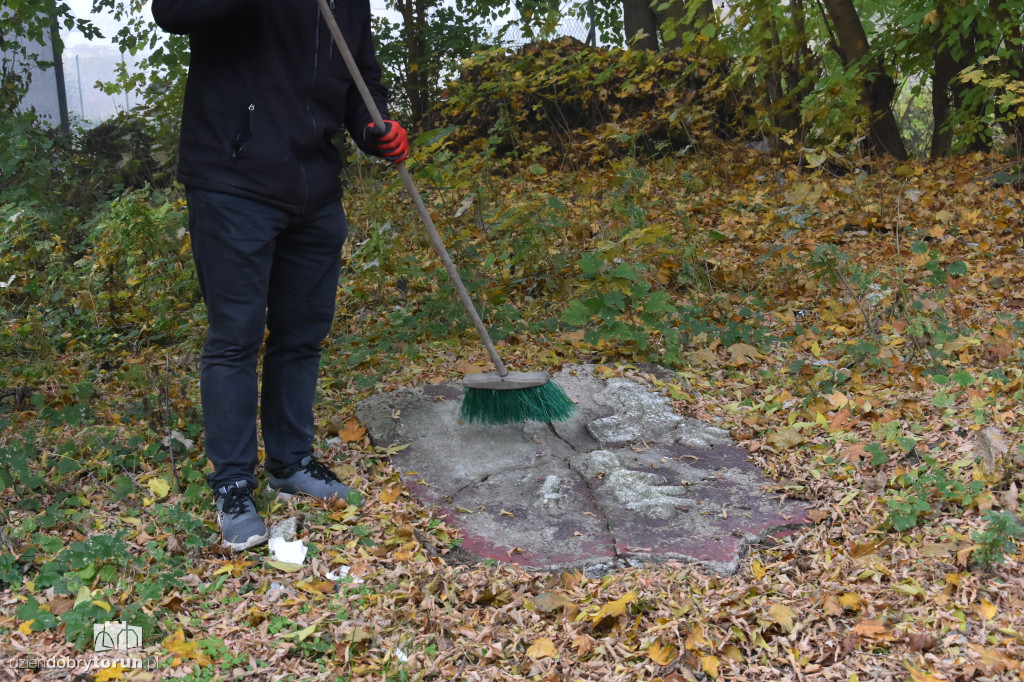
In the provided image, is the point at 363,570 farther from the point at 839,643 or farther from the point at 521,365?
the point at 521,365

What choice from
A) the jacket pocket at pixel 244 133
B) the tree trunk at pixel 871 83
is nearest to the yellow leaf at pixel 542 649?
the jacket pocket at pixel 244 133

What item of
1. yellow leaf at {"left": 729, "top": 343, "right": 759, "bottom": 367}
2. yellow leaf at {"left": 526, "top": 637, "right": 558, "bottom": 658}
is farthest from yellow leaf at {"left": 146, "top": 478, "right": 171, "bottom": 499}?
yellow leaf at {"left": 729, "top": 343, "right": 759, "bottom": 367}

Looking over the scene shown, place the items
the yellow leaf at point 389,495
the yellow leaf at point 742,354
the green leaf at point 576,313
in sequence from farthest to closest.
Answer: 1. the yellow leaf at point 742,354
2. the green leaf at point 576,313
3. the yellow leaf at point 389,495

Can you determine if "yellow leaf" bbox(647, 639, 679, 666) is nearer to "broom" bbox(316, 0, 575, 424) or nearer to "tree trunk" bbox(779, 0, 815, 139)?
"broom" bbox(316, 0, 575, 424)

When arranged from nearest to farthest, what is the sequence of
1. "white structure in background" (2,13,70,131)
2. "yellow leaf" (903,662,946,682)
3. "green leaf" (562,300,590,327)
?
"yellow leaf" (903,662,946,682) < "green leaf" (562,300,590,327) < "white structure in background" (2,13,70,131)

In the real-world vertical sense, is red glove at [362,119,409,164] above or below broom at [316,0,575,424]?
above

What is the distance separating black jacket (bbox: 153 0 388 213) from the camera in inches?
106

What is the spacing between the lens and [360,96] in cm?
319

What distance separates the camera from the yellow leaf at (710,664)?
226 cm

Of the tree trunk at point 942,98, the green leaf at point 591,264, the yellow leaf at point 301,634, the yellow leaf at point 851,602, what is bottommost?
the yellow leaf at point 851,602

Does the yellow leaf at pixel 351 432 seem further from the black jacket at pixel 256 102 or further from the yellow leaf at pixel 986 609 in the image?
the yellow leaf at pixel 986 609

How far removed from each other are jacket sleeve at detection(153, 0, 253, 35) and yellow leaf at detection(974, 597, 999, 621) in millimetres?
2869

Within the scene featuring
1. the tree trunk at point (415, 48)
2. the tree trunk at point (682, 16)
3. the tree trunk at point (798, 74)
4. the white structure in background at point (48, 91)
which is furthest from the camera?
the white structure in background at point (48, 91)

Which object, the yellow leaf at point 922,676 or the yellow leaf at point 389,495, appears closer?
the yellow leaf at point 922,676
